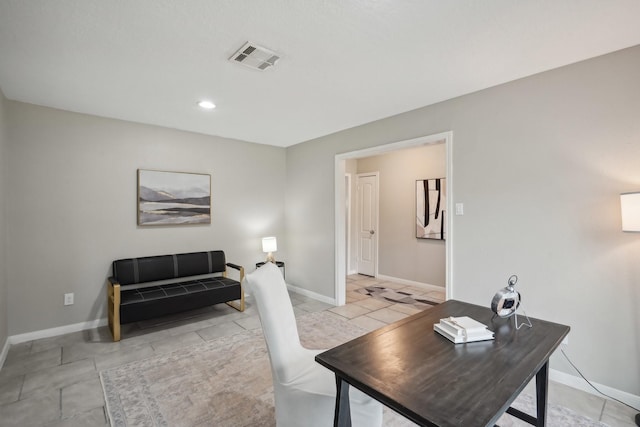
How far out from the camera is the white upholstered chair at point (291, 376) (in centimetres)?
154

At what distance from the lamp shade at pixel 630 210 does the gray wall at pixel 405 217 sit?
3203 mm

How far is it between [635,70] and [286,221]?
14.6 feet

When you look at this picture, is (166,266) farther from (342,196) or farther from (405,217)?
(405,217)

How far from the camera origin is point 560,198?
2.48 meters

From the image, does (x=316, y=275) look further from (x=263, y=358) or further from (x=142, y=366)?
(x=142, y=366)

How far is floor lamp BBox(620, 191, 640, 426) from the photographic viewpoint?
1.95m

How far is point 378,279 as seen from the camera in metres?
6.19

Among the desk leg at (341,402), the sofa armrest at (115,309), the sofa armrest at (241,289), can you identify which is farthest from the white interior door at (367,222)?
the desk leg at (341,402)

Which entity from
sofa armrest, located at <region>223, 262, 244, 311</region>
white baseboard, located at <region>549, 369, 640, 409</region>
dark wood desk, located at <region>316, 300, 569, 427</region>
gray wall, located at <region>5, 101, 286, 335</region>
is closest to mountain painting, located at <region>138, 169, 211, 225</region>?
gray wall, located at <region>5, 101, 286, 335</region>

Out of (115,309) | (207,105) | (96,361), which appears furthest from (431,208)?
(96,361)

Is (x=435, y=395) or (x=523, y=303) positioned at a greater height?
(x=435, y=395)

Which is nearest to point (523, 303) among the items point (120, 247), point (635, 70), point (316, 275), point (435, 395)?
point (635, 70)

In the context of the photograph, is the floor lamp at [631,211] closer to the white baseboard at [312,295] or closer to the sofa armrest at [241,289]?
the white baseboard at [312,295]

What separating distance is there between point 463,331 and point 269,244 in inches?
145
